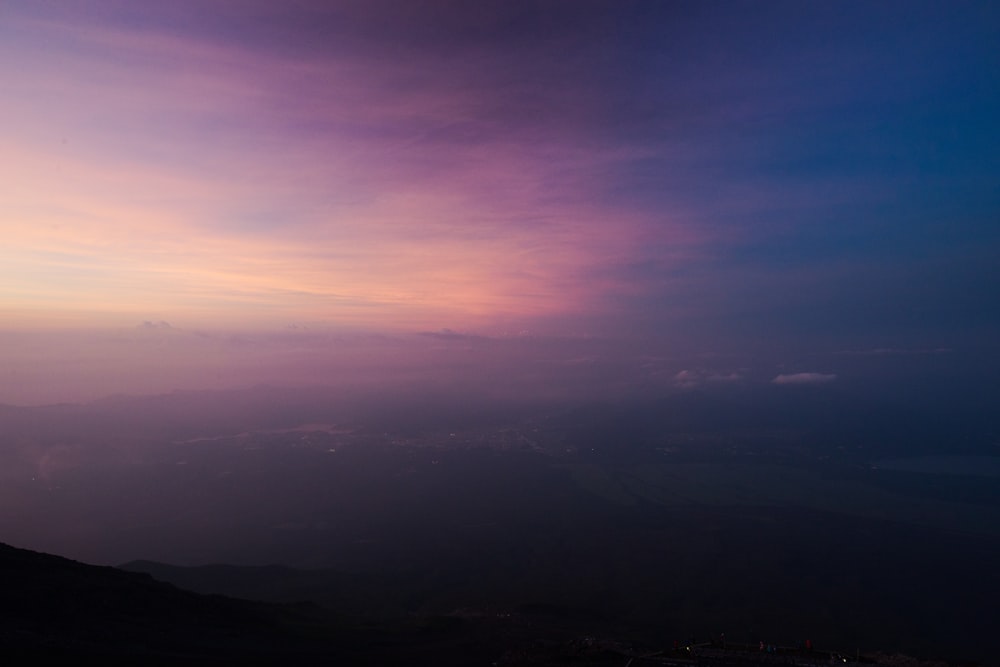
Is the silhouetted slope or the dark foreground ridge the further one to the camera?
the dark foreground ridge

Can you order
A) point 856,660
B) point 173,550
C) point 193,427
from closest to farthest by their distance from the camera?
1. point 856,660
2. point 173,550
3. point 193,427

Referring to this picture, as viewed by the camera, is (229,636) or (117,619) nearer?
(117,619)

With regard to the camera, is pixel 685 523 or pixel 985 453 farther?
pixel 985 453

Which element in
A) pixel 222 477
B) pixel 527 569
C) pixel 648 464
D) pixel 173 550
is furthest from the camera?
pixel 648 464

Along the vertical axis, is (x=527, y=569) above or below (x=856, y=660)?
below

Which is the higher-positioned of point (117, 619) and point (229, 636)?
point (117, 619)

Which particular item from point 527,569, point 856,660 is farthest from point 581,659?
point 527,569

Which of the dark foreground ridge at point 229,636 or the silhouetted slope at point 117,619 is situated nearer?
the silhouetted slope at point 117,619

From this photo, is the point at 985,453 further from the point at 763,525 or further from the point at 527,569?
the point at 527,569
